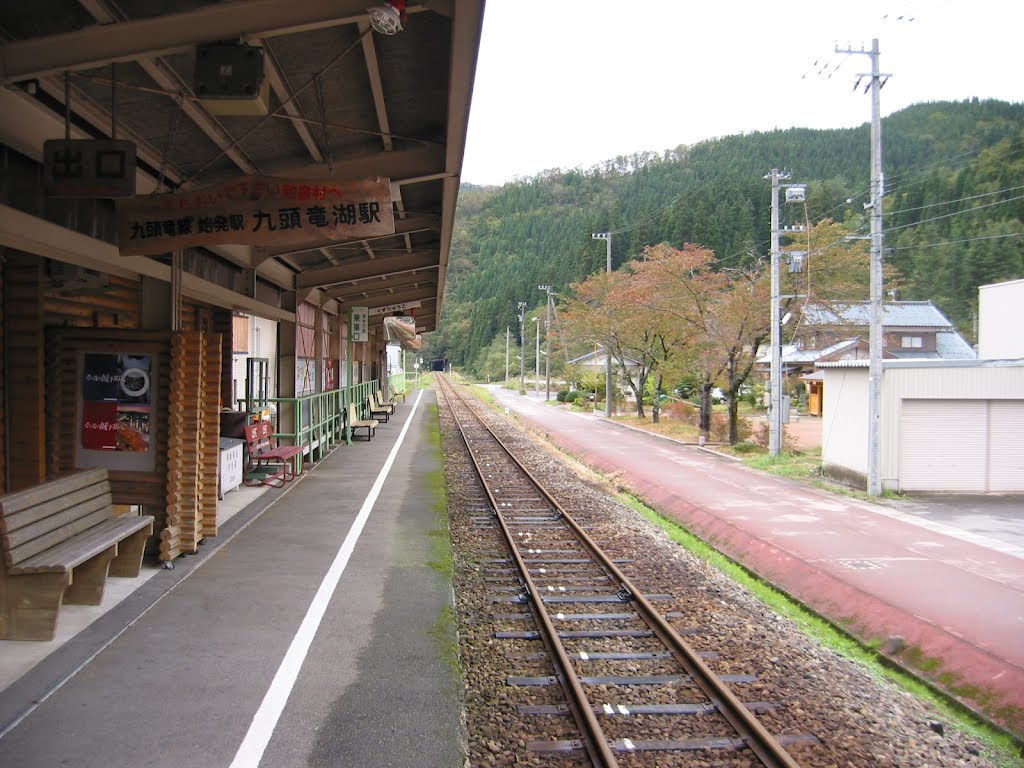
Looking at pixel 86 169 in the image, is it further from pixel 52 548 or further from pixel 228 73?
pixel 52 548

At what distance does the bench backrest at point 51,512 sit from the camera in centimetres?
448

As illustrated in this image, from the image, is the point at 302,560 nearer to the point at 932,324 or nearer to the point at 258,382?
the point at 258,382

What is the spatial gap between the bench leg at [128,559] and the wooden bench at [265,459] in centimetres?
390

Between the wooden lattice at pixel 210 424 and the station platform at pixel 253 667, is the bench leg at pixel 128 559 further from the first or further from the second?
the wooden lattice at pixel 210 424

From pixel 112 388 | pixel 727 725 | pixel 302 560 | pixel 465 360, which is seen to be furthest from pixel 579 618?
pixel 465 360

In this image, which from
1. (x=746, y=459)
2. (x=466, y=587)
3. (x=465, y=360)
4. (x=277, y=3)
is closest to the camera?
(x=277, y=3)

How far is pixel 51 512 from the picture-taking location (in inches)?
196

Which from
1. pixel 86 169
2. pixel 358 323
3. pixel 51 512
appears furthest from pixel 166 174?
pixel 358 323

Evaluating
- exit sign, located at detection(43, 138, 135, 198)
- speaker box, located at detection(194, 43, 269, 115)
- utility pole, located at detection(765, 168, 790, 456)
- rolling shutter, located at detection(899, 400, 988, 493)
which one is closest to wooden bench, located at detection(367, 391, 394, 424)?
utility pole, located at detection(765, 168, 790, 456)

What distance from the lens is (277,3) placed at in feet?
14.4

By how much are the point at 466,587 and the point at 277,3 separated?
5.16m

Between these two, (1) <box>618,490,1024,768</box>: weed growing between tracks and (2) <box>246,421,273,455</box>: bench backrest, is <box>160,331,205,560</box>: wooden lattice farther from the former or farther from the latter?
(1) <box>618,490,1024,768</box>: weed growing between tracks

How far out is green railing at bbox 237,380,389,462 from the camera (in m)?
12.0

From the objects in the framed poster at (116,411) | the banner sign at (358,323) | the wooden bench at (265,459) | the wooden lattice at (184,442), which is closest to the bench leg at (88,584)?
the wooden lattice at (184,442)
